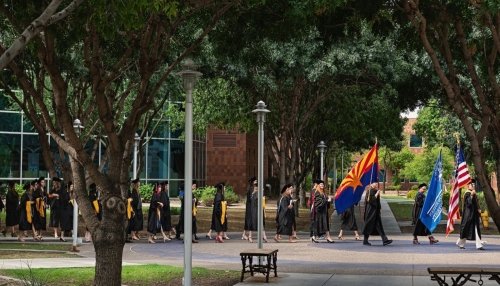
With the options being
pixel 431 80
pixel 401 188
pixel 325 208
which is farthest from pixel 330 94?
pixel 401 188

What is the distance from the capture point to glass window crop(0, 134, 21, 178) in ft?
152

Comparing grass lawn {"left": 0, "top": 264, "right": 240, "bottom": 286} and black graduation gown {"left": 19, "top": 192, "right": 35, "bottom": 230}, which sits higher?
black graduation gown {"left": 19, "top": 192, "right": 35, "bottom": 230}

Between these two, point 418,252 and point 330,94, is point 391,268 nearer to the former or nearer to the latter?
point 418,252

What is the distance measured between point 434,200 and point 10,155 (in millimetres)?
31284

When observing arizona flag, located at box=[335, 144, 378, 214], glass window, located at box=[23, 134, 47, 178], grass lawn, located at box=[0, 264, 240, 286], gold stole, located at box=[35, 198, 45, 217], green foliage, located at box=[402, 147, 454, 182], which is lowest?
grass lawn, located at box=[0, 264, 240, 286]

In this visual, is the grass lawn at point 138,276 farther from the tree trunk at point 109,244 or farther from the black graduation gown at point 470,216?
the black graduation gown at point 470,216

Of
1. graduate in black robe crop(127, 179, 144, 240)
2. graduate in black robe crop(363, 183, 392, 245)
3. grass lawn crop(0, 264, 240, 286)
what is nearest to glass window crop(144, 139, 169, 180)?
graduate in black robe crop(127, 179, 144, 240)

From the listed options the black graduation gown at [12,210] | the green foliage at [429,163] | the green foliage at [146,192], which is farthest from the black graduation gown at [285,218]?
the green foliage at [429,163]

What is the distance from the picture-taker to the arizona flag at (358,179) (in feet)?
78.8

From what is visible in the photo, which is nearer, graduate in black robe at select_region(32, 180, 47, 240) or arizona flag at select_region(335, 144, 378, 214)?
arizona flag at select_region(335, 144, 378, 214)

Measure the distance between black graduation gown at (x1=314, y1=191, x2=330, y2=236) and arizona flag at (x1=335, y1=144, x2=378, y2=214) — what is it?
0.48 meters

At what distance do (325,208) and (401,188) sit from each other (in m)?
92.3

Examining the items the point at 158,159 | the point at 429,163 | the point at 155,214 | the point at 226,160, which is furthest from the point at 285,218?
the point at 429,163

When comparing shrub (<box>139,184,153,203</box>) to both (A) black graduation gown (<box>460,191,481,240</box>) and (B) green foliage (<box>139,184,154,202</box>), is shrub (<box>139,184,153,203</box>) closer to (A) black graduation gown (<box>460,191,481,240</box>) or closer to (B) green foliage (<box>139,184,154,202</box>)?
(B) green foliage (<box>139,184,154,202</box>)
